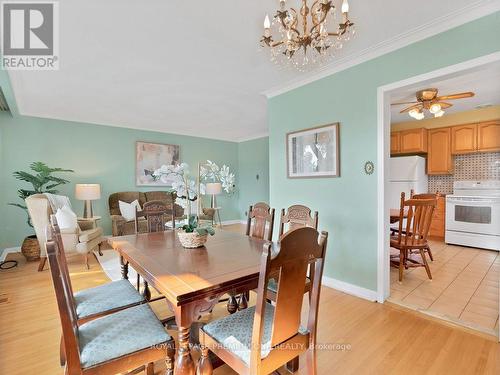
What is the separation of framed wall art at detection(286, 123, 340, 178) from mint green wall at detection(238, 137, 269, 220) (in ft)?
10.6

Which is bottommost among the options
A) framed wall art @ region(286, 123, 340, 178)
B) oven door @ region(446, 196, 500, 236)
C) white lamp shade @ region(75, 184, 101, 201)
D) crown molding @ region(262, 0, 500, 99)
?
oven door @ region(446, 196, 500, 236)

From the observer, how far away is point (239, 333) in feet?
3.74

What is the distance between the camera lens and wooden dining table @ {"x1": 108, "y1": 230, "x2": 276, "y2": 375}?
1.05m

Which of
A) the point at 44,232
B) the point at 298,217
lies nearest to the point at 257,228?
the point at 298,217

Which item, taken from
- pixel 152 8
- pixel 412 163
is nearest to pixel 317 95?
pixel 152 8

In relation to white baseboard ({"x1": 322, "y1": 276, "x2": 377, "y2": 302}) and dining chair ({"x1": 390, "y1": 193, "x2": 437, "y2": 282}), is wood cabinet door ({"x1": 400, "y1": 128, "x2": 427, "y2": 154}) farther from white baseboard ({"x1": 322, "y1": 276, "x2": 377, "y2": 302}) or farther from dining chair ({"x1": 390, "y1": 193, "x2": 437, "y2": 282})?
white baseboard ({"x1": 322, "y1": 276, "x2": 377, "y2": 302})

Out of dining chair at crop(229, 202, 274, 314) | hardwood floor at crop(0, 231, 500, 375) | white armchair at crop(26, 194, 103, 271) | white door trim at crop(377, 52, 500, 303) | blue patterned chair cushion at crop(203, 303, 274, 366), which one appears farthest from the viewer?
white armchair at crop(26, 194, 103, 271)

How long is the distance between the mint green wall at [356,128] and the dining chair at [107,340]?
81.9 inches

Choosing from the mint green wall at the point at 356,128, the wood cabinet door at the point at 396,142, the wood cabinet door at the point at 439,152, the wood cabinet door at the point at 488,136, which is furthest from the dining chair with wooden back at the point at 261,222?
the wood cabinet door at the point at 488,136

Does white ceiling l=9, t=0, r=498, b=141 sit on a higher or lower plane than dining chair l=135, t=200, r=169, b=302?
higher

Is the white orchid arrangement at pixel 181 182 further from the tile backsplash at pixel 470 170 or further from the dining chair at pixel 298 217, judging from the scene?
the tile backsplash at pixel 470 170

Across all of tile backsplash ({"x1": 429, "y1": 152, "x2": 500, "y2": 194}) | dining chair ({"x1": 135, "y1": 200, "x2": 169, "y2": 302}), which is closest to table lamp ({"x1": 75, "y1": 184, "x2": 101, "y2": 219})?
dining chair ({"x1": 135, "y1": 200, "x2": 169, "y2": 302})

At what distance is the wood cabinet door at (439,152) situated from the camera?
4.61 meters

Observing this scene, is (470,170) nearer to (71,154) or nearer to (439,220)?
(439,220)
